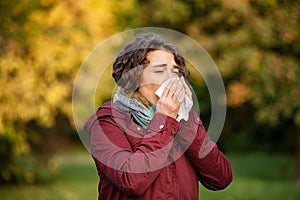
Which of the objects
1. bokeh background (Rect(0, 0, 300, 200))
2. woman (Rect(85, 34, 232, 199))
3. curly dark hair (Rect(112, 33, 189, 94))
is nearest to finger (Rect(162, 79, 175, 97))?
woman (Rect(85, 34, 232, 199))

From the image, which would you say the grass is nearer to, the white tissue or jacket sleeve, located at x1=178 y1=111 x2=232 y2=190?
jacket sleeve, located at x1=178 y1=111 x2=232 y2=190

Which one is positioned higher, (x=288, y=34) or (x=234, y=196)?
(x=288, y=34)

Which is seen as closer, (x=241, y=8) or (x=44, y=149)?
(x=241, y=8)

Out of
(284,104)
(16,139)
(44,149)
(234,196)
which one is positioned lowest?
(44,149)

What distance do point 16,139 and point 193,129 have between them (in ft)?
28.2

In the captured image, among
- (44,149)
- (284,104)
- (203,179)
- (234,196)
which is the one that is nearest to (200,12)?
(284,104)

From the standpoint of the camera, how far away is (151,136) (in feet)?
9.52

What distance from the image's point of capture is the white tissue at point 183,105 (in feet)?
9.63

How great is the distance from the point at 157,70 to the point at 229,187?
10.1 meters

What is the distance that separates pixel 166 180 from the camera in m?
2.95

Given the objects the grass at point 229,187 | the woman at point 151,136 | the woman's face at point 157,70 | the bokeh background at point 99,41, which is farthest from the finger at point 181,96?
the grass at point 229,187

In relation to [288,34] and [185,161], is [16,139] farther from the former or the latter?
[185,161]

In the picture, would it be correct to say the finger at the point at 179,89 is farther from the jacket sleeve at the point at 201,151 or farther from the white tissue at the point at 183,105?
the jacket sleeve at the point at 201,151

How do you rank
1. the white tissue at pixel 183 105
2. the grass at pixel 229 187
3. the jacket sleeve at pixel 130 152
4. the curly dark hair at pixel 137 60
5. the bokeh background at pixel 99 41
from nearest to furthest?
1. the jacket sleeve at pixel 130 152
2. the white tissue at pixel 183 105
3. the curly dark hair at pixel 137 60
4. the bokeh background at pixel 99 41
5. the grass at pixel 229 187
